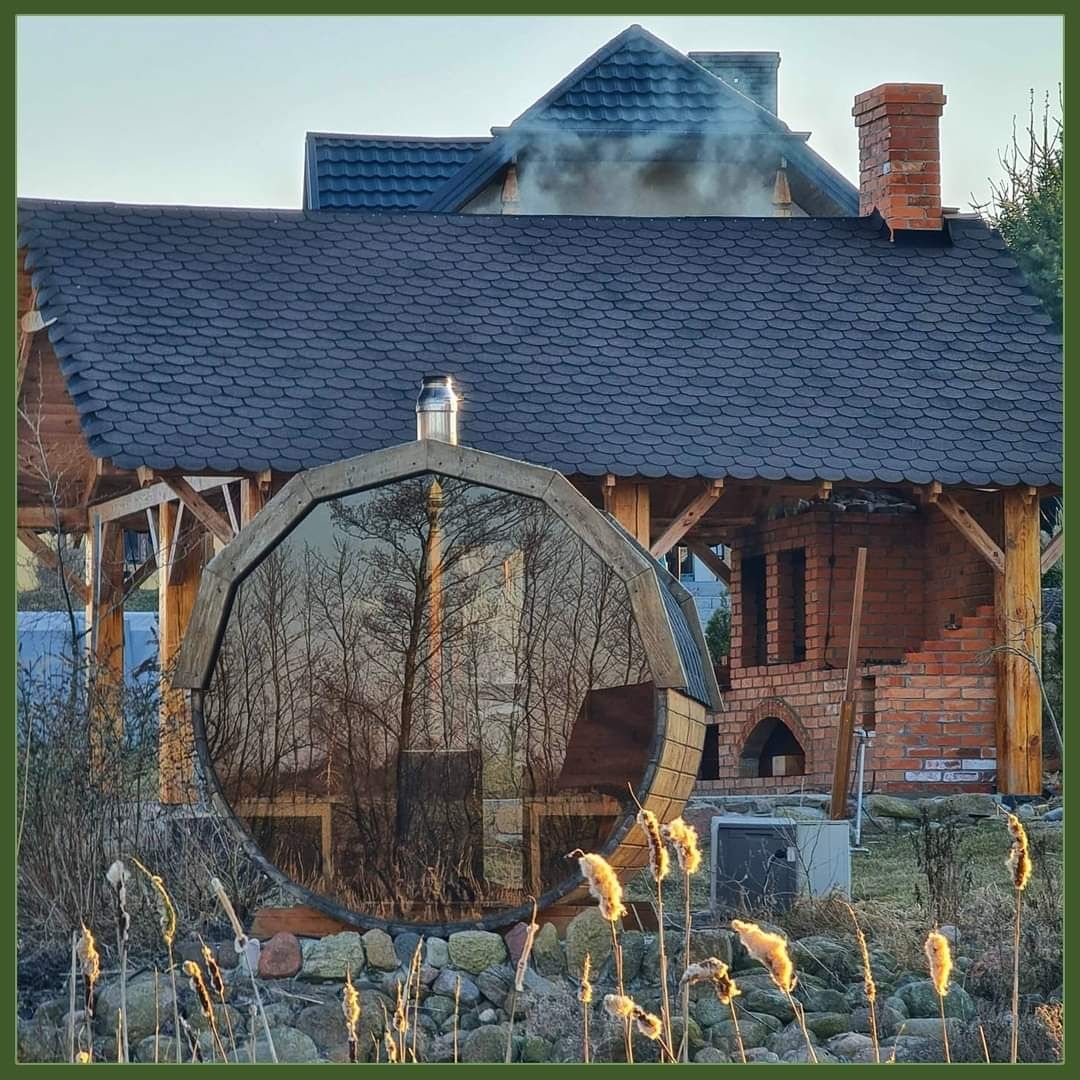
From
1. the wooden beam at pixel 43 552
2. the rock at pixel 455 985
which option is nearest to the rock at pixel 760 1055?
the rock at pixel 455 985

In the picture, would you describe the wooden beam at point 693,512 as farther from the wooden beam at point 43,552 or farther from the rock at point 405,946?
the rock at point 405,946

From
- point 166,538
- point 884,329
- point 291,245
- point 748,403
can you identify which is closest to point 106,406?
point 166,538

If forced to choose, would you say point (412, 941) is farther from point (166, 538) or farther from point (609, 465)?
point (166, 538)

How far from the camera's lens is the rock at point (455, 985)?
31.3ft

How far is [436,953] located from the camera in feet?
32.1

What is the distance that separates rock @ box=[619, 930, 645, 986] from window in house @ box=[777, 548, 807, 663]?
871 centimetres

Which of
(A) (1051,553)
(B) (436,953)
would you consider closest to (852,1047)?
(B) (436,953)

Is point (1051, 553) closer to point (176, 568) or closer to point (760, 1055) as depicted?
point (176, 568)

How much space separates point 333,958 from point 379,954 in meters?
0.20

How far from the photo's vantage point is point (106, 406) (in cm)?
1570

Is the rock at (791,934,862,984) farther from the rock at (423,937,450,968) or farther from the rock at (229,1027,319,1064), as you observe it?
the rock at (229,1027,319,1064)

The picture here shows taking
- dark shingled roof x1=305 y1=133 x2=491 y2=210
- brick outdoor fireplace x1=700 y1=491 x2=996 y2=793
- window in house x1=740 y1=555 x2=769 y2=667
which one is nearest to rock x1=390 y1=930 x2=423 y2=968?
brick outdoor fireplace x1=700 y1=491 x2=996 y2=793

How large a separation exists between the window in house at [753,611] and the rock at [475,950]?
9.81 meters

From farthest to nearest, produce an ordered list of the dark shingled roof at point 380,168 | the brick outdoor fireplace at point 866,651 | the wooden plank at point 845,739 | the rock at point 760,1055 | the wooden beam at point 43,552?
the dark shingled roof at point 380,168, the wooden beam at point 43,552, the brick outdoor fireplace at point 866,651, the wooden plank at point 845,739, the rock at point 760,1055
